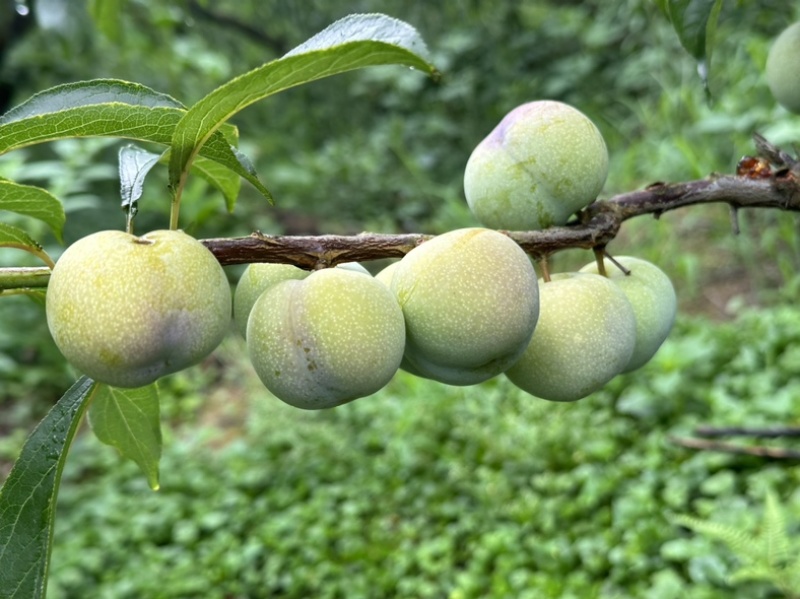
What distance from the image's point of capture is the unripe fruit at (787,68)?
3.09 ft

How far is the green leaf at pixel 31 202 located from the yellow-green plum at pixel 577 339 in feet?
1.69

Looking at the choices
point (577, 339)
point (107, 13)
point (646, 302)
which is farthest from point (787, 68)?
point (107, 13)

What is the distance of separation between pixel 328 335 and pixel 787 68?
2.55 feet

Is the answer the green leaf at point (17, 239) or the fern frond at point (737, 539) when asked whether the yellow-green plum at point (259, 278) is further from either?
the fern frond at point (737, 539)

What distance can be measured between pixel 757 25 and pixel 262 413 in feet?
9.85

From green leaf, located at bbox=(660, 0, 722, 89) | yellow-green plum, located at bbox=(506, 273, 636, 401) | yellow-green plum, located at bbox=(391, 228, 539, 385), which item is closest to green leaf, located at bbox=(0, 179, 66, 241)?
yellow-green plum, located at bbox=(391, 228, 539, 385)

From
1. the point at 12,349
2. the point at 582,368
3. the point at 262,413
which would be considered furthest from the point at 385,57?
the point at 12,349

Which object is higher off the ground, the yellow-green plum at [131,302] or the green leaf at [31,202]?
the green leaf at [31,202]

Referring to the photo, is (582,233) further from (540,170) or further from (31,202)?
(31,202)

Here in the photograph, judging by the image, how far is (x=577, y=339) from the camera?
2.25 feet

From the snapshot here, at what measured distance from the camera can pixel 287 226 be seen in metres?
5.18

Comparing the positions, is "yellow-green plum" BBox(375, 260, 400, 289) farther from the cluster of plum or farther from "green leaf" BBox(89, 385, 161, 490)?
"green leaf" BBox(89, 385, 161, 490)

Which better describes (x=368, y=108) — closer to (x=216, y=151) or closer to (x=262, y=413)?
(x=262, y=413)

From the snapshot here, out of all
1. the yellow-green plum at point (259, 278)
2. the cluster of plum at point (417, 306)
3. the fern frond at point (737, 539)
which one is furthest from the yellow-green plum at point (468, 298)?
the fern frond at point (737, 539)
